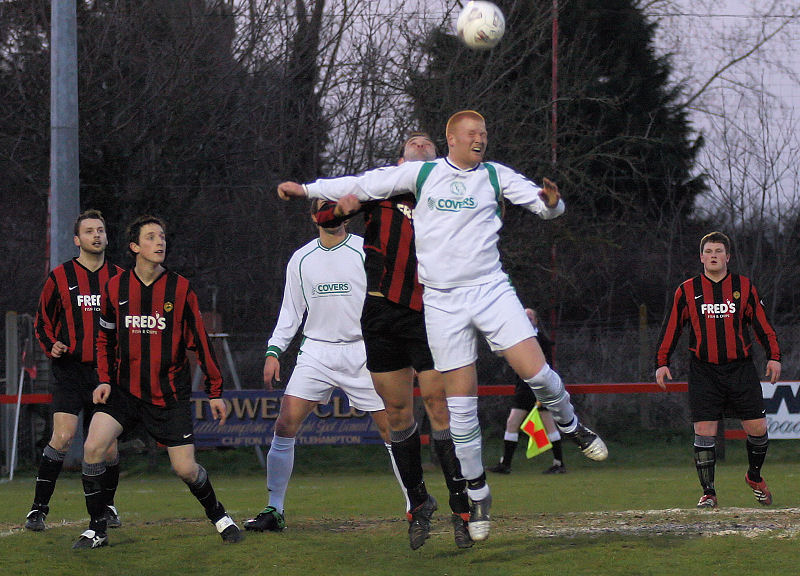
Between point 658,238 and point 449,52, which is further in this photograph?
point 658,238

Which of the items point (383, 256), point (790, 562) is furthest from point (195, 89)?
point (790, 562)

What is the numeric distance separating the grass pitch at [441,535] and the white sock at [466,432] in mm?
490

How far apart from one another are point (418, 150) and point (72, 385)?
3165 millimetres

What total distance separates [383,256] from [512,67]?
12209 mm

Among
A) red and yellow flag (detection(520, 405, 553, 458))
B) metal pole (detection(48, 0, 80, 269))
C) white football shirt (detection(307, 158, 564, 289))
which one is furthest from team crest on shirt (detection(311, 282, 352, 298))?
metal pole (detection(48, 0, 80, 269))

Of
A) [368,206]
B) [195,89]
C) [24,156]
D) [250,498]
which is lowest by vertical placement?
[250,498]

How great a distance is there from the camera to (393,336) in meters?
6.07

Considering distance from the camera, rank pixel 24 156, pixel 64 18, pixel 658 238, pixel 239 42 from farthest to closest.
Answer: pixel 658 238 → pixel 239 42 → pixel 24 156 → pixel 64 18

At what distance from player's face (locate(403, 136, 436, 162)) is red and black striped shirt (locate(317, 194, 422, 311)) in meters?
0.30

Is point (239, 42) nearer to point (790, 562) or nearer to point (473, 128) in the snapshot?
point (473, 128)

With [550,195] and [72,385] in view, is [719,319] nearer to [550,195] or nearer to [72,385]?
[550,195]

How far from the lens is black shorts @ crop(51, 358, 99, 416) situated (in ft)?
24.6

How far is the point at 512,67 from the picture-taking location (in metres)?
17.6

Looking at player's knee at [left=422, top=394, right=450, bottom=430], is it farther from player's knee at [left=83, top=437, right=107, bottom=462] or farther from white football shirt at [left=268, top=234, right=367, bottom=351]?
player's knee at [left=83, top=437, right=107, bottom=462]
